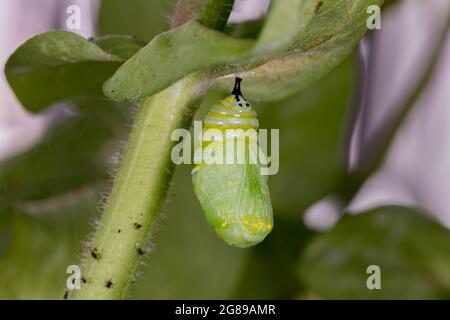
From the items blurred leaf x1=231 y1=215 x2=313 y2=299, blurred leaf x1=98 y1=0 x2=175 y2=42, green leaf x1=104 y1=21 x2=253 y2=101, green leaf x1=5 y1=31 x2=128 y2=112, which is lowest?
blurred leaf x1=231 y1=215 x2=313 y2=299

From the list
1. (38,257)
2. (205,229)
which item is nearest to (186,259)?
(205,229)

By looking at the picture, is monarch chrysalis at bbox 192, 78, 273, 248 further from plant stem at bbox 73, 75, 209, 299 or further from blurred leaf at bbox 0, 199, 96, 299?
blurred leaf at bbox 0, 199, 96, 299

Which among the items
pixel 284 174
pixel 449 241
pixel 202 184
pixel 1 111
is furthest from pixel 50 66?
pixel 1 111

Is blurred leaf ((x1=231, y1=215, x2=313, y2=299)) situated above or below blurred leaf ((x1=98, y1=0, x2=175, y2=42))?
below

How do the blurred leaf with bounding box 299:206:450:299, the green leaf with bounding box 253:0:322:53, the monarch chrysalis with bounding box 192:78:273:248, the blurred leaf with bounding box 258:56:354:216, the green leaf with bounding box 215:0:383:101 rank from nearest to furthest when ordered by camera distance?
1. the green leaf with bounding box 253:0:322:53
2. the green leaf with bounding box 215:0:383:101
3. the monarch chrysalis with bounding box 192:78:273:248
4. the blurred leaf with bounding box 299:206:450:299
5. the blurred leaf with bounding box 258:56:354:216

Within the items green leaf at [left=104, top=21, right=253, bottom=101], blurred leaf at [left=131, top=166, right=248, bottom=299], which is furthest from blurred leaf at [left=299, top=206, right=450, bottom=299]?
green leaf at [left=104, top=21, right=253, bottom=101]

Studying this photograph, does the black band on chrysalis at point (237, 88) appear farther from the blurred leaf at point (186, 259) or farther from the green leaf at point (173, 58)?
the blurred leaf at point (186, 259)
